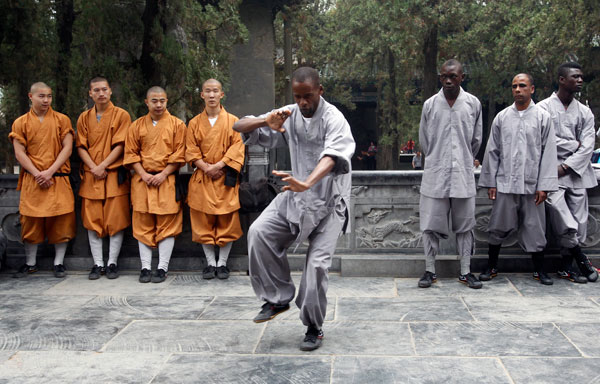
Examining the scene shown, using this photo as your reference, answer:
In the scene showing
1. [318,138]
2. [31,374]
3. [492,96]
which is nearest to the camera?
[31,374]

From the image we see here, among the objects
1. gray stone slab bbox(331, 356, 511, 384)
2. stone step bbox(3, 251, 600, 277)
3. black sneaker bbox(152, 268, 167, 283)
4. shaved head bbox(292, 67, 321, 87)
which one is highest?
shaved head bbox(292, 67, 321, 87)

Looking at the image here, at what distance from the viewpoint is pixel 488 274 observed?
6.11 meters

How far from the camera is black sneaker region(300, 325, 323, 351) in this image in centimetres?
410

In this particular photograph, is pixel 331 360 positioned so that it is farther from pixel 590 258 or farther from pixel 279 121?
pixel 590 258

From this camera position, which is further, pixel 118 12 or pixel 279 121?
pixel 118 12

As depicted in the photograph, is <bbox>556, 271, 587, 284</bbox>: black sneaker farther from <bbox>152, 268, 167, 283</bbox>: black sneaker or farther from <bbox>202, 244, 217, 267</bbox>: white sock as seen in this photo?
<bbox>152, 268, 167, 283</bbox>: black sneaker

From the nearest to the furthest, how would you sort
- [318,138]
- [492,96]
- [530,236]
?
[318,138], [530,236], [492,96]

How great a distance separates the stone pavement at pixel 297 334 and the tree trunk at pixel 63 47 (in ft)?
15.6

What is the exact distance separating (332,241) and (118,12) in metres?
6.45

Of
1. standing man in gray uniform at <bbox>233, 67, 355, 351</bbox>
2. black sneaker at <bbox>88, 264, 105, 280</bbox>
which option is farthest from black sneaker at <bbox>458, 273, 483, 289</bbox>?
black sneaker at <bbox>88, 264, 105, 280</bbox>

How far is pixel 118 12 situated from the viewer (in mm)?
9273

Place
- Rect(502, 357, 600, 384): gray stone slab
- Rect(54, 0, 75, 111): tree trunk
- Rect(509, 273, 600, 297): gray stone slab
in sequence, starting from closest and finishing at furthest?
Rect(502, 357, 600, 384): gray stone slab
Rect(509, 273, 600, 297): gray stone slab
Rect(54, 0, 75, 111): tree trunk

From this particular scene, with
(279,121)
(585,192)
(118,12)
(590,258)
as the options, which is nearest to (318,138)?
(279,121)

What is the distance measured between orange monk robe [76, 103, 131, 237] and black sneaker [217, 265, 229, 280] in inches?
41.5
